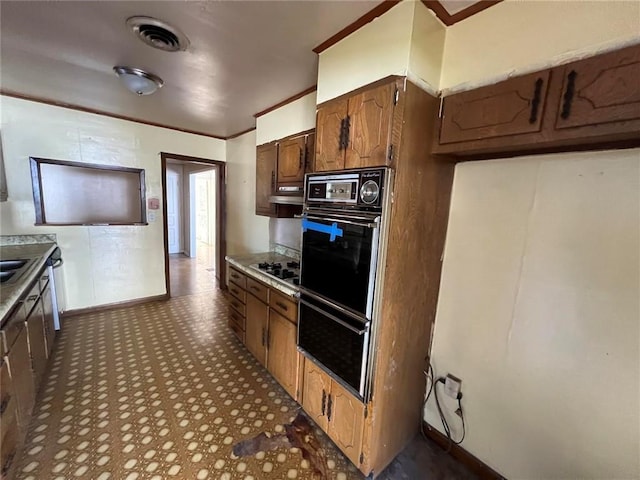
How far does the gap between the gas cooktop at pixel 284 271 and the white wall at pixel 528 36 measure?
1.58 m

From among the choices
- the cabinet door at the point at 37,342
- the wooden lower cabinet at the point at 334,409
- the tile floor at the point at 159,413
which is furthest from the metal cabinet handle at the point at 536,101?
the cabinet door at the point at 37,342

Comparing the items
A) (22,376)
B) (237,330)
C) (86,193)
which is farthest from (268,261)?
(86,193)

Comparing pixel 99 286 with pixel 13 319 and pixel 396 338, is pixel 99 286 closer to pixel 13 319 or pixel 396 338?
pixel 13 319

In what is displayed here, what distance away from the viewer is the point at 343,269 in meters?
1.44

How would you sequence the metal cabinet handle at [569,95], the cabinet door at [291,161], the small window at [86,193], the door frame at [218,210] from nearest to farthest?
the metal cabinet handle at [569,95]
the cabinet door at [291,161]
the small window at [86,193]
the door frame at [218,210]

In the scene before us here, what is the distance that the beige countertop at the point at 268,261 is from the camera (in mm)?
1894

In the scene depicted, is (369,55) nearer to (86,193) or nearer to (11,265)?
(11,265)

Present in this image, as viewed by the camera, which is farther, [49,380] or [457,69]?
[49,380]

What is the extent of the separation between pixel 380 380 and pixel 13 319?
207 centimetres

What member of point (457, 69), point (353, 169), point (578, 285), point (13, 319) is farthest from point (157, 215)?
point (578, 285)

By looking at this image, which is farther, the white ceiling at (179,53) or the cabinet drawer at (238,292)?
the cabinet drawer at (238,292)

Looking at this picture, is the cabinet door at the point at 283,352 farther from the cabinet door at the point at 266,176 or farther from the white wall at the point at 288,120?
the white wall at the point at 288,120

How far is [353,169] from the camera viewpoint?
53.9 inches

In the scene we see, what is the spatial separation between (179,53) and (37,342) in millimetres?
2346
